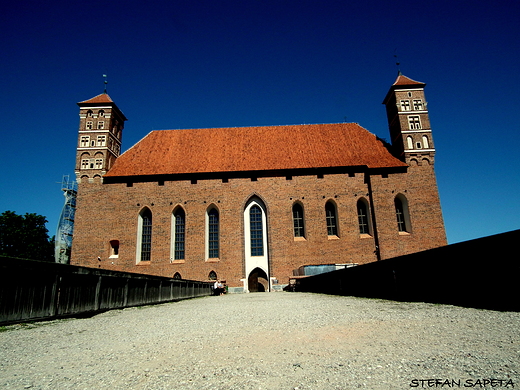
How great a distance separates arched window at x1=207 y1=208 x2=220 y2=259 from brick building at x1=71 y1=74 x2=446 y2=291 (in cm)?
8

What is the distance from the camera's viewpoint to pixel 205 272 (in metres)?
24.2

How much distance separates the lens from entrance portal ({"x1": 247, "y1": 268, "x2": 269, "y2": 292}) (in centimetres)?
2505

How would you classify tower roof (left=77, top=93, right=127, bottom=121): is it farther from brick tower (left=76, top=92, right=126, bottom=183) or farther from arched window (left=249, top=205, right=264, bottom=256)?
arched window (left=249, top=205, right=264, bottom=256)

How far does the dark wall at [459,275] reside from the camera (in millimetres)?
5305

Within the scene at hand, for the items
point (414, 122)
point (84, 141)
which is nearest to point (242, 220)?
point (84, 141)

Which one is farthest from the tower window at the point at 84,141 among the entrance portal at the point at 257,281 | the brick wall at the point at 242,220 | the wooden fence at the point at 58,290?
the wooden fence at the point at 58,290

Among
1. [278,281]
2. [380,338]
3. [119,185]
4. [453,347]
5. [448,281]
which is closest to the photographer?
[453,347]

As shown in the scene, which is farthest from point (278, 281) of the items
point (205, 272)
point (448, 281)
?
point (448, 281)

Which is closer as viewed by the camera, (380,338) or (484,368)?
(484,368)

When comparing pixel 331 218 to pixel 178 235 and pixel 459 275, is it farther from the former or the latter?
pixel 459 275

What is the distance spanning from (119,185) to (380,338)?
25.3 meters

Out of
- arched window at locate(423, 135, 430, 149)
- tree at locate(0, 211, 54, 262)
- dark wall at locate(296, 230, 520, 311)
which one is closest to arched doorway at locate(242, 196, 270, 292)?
arched window at locate(423, 135, 430, 149)

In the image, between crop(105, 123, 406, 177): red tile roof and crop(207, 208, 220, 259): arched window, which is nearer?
crop(207, 208, 220, 259): arched window

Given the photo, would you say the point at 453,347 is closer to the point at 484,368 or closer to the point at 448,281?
the point at 484,368
